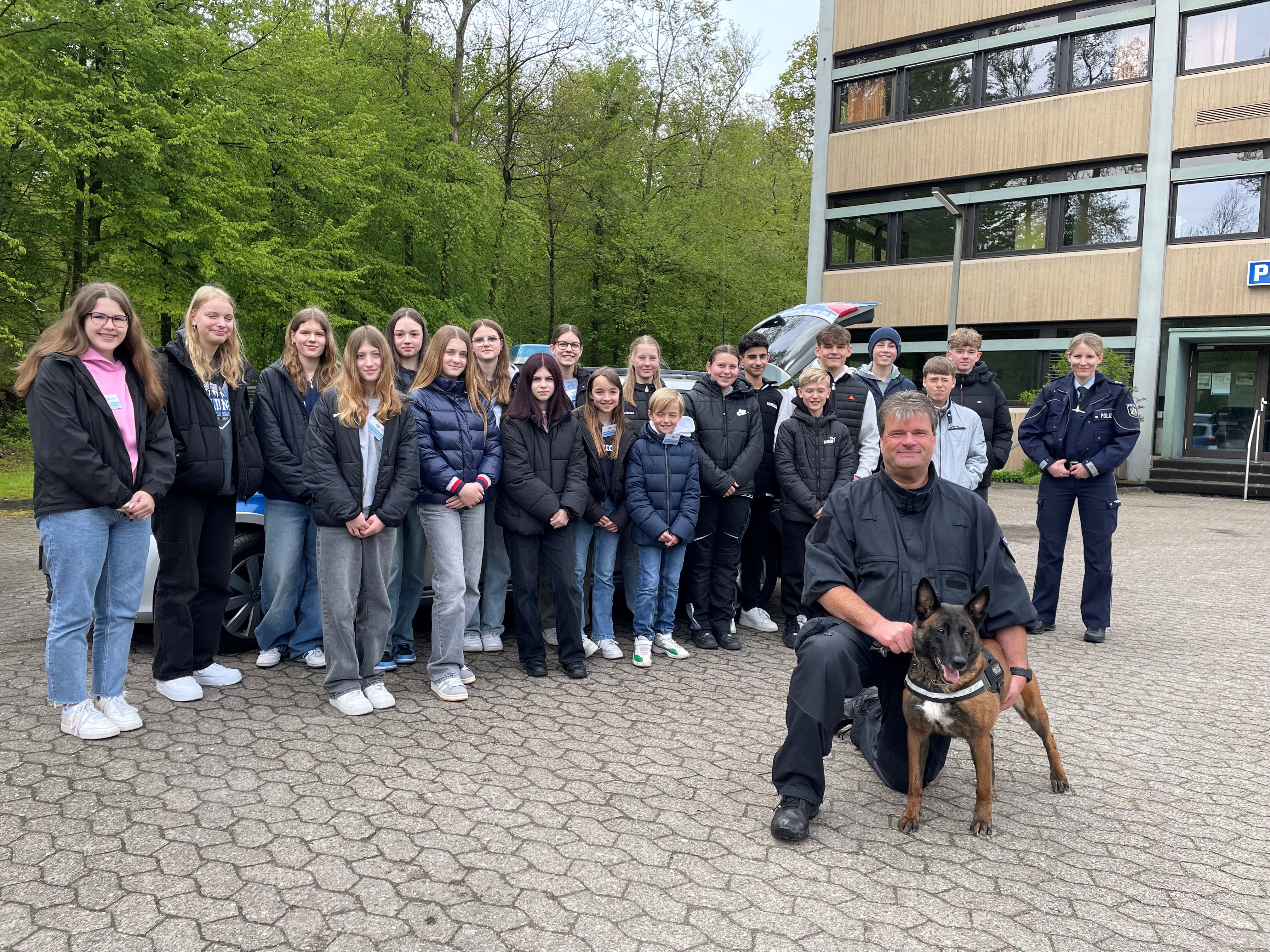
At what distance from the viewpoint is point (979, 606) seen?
11.0 ft

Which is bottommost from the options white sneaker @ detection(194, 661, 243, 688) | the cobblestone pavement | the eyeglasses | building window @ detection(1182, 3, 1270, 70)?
the cobblestone pavement

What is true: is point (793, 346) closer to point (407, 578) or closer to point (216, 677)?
point (407, 578)

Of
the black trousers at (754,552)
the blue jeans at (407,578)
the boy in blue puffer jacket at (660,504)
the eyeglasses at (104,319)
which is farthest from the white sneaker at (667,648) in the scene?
the eyeglasses at (104,319)

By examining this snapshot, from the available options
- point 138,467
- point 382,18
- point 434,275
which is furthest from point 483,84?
point 138,467

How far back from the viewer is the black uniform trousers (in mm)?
6660

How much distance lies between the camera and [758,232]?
28.0m

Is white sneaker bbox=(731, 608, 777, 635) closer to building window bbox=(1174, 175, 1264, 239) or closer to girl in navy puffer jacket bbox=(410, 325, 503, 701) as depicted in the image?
girl in navy puffer jacket bbox=(410, 325, 503, 701)

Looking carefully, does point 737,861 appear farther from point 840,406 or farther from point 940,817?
point 840,406

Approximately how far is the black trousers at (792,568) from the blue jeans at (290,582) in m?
3.25

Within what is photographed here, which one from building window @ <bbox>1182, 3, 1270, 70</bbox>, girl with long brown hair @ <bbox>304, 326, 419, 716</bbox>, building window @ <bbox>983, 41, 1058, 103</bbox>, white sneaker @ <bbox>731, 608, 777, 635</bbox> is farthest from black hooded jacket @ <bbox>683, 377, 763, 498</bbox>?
building window @ <bbox>983, 41, 1058, 103</bbox>

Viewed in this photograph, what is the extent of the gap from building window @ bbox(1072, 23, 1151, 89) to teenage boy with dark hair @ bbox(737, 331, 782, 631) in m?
18.9

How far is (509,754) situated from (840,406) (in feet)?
12.2

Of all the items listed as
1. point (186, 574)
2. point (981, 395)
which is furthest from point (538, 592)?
point (981, 395)

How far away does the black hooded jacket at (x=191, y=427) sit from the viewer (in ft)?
15.2
